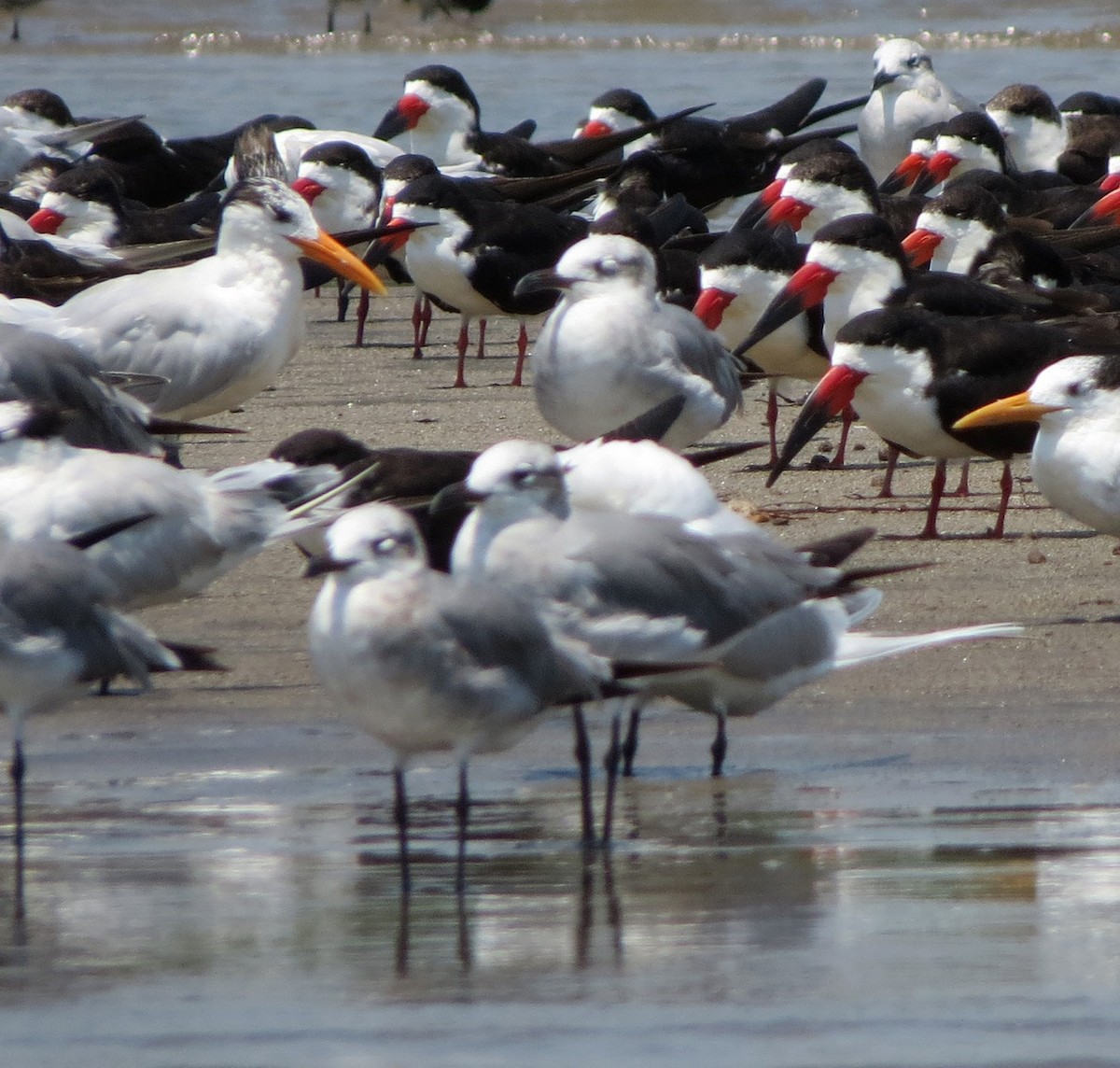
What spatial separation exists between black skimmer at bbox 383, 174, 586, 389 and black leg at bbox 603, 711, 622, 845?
624 centimetres

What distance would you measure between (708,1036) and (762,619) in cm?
172

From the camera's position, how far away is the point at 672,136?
51.9 ft

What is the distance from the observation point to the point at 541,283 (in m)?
7.92

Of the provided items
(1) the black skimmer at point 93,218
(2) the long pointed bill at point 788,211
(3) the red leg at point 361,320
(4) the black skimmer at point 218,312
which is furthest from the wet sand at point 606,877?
(1) the black skimmer at point 93,218

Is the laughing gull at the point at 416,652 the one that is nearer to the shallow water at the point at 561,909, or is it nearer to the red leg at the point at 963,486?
the shallow water at the point at 561,909

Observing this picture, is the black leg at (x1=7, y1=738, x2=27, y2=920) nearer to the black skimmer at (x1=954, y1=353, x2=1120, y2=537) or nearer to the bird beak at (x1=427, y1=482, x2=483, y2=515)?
the bird beak at (x1=427, y1=482, x2=483, y2=515)

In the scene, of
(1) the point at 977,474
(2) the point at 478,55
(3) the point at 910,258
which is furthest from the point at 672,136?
(2) the point at 478,55

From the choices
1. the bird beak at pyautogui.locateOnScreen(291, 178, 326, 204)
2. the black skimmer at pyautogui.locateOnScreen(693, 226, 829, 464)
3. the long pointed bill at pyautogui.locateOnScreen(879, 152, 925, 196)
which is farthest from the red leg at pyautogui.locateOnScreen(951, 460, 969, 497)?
the long pointed bill at pyautogui.locateOnScreen(879, 152, 925, 196)

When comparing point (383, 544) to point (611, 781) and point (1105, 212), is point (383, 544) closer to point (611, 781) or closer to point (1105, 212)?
point (611, 781)

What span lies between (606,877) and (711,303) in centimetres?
551

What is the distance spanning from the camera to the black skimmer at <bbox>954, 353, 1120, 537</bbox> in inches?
260

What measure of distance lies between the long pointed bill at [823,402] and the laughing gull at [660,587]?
8.14ft

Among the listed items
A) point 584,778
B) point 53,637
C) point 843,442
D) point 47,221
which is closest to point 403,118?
point 47,221

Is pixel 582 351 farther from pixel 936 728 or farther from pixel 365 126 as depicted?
pixel 365 126
